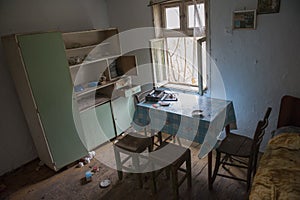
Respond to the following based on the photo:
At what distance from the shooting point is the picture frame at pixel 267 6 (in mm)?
2205

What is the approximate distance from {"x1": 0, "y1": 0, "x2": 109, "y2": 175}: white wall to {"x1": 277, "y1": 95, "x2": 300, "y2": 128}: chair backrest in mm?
2958

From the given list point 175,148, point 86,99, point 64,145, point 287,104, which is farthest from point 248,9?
point 64,145

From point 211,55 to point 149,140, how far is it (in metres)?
1.36

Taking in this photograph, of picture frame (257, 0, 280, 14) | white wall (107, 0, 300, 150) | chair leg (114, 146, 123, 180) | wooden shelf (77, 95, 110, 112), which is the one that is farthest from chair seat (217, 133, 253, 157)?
wooden shelf (77, 95, 110, 112)

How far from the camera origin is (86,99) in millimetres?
3375

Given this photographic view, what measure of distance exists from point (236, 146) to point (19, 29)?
289 cm

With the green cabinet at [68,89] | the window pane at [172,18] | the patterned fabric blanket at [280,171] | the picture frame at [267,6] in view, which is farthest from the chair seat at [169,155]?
the window pane at [172,18]

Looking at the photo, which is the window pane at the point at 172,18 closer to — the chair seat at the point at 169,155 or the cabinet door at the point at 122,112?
the cabinet door at the point at 122,112

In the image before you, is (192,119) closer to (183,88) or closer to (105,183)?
(183,88)

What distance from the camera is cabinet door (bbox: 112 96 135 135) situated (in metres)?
3.38

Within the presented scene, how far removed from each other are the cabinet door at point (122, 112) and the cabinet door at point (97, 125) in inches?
4.0

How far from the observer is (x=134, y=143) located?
2363 millimetres

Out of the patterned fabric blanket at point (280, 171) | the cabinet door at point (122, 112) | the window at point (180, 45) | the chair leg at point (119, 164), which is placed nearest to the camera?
the patterned fabric blanket at point (280, 171)

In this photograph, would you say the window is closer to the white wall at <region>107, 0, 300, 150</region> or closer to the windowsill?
the windowsill
